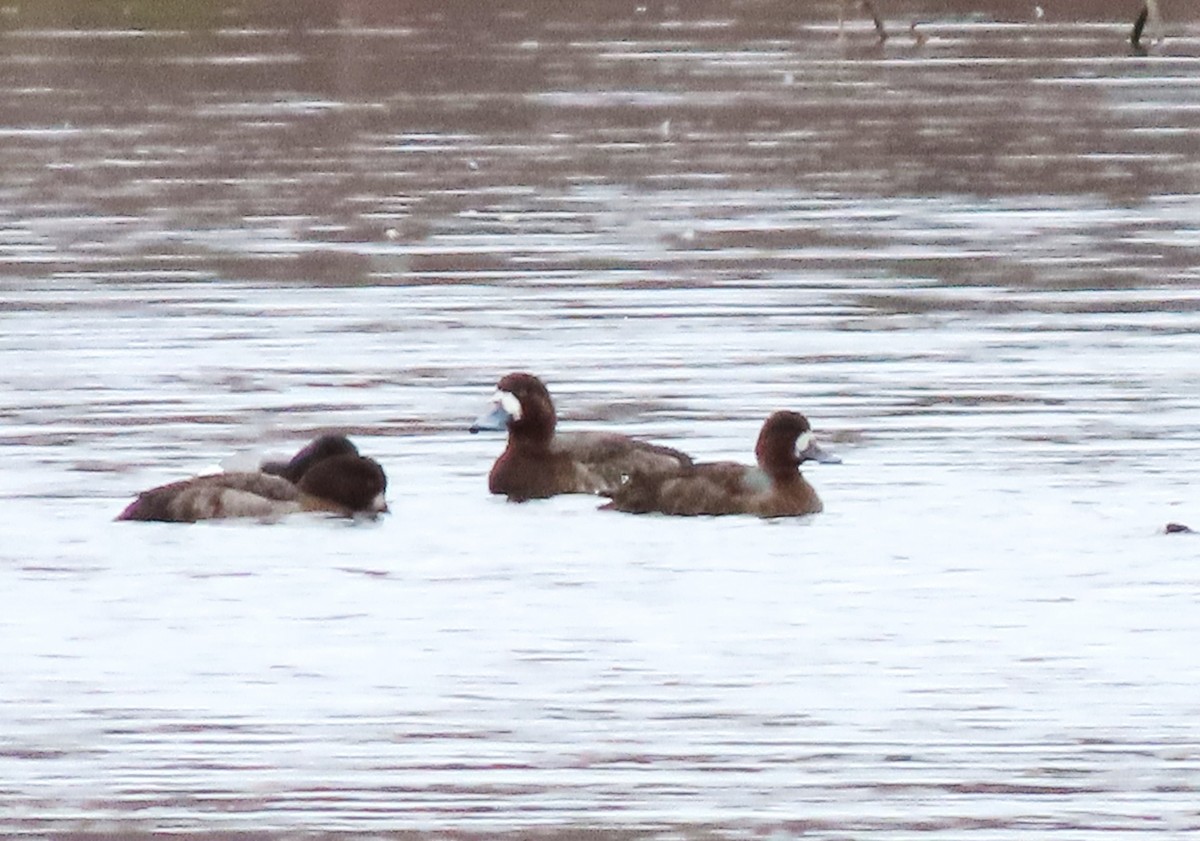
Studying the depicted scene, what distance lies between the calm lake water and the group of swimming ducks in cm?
10

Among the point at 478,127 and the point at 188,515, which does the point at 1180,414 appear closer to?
the point at 188,515

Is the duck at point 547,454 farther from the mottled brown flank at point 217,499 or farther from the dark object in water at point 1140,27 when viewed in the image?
the dark object in water at point 1140,27

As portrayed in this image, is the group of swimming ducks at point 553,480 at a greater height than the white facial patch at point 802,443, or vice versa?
the white facial patch at point 802,443

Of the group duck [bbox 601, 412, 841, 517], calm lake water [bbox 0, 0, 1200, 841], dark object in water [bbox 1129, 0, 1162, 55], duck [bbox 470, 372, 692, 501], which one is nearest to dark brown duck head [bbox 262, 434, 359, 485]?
calm lake water [bbox 0, 0, 1200, 841]

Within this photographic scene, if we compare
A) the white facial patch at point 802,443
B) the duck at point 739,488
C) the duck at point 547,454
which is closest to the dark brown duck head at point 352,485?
the duck at point 547,454

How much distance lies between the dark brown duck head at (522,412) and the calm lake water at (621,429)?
0.22 metres

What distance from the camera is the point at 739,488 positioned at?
11523mm

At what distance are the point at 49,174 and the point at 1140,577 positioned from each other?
14.1m

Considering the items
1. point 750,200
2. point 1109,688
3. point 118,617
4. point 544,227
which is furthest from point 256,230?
point 1109,688

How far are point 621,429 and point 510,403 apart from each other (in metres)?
1.05

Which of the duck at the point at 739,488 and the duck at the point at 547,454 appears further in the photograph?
the duck at the point at 547,454

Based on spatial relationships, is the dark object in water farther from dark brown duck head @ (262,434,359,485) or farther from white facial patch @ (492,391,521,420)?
dark brown duck head @ (262,434,359,485)

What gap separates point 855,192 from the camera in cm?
2200

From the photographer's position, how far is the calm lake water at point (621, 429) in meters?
8.11
